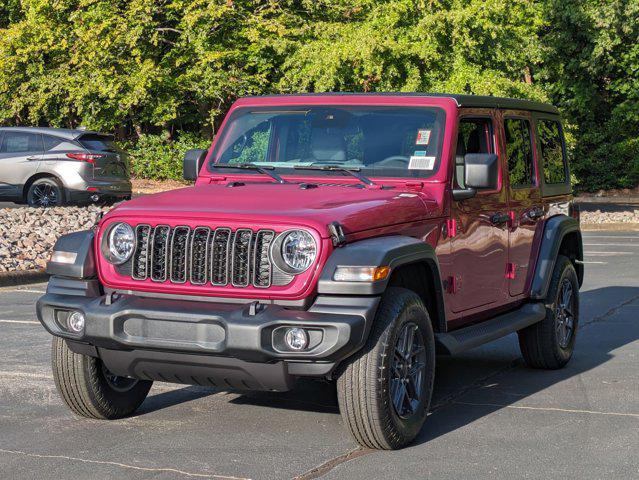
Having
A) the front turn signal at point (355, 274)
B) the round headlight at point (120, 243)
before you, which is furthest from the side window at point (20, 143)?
the front turn signal at point (355, 274)

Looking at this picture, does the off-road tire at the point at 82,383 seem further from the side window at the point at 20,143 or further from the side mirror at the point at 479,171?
the side window at the point at 20,143

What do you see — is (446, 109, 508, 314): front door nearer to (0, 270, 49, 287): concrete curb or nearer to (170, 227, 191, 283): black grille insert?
(170, 227, 191, 283): black grille insert

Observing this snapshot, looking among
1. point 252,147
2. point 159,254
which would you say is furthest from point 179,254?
point 252,147

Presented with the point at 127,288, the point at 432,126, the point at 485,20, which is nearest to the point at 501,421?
the point at 432,126

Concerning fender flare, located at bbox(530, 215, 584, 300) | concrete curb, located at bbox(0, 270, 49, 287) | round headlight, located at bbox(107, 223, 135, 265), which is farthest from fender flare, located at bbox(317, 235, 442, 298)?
concrete curb, located at bbox(0, 270, 49, 287)

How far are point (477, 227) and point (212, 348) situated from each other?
2.31 meters

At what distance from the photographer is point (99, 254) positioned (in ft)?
20.7

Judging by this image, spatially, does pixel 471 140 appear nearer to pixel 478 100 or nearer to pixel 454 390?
→ pixel 478 100

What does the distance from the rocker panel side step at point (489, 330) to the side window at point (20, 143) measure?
16923 mm

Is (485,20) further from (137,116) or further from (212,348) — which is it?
(212,348)

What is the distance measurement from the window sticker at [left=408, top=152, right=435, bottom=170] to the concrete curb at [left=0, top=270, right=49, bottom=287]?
26.2ft

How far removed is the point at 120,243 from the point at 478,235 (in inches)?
92.0

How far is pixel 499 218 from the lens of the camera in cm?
775

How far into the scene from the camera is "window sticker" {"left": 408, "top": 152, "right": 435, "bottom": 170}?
23.2 ft
